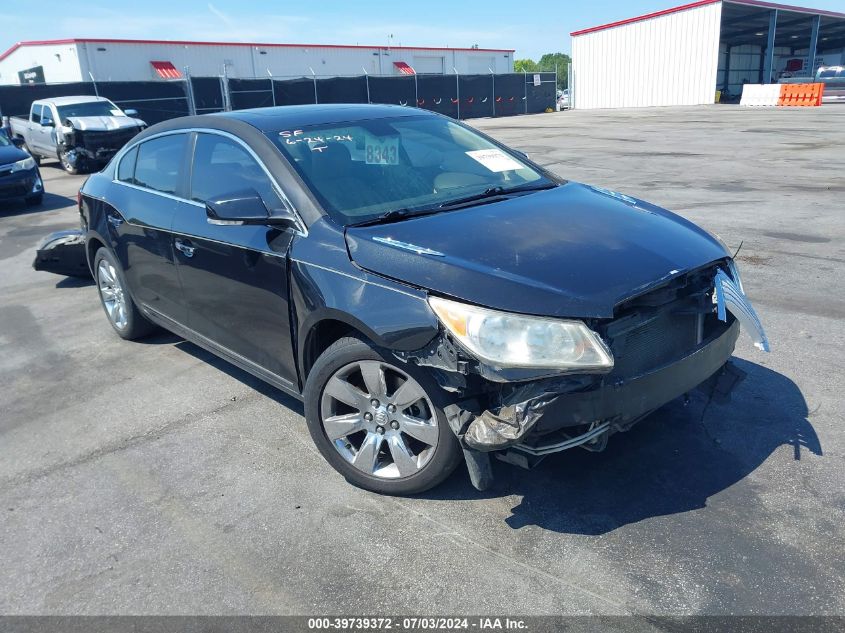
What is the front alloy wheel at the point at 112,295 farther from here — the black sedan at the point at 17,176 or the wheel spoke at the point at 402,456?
the black sedan at the point at 17,176

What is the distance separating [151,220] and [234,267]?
1128 mm

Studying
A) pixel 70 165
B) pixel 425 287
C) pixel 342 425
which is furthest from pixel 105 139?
pixel 425 287

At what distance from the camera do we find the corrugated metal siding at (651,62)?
42.5 metres

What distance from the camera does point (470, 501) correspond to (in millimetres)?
3227

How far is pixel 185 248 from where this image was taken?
13.7ft

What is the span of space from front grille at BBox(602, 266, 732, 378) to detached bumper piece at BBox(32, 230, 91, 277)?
240 inches

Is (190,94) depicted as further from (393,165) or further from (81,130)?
(393,165)

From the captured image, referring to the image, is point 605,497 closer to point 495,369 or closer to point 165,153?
point 495,369

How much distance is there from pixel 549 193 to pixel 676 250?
3.13 ft

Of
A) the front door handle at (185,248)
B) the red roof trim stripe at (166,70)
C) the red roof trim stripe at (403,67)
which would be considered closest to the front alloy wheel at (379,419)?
the front door handle at (185,248)

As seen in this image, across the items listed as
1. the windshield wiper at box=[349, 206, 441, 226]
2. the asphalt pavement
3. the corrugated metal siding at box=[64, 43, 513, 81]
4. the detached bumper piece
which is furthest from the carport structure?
the windshield wiper at box=[349, 206, 441, 226]

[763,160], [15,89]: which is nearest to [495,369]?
[763,160]

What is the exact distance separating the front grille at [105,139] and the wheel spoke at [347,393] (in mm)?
16125

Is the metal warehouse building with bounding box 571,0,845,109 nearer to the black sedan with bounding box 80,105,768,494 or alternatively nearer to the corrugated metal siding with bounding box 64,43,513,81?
the corrugated metal siding with bounding box 64,43,513,81
